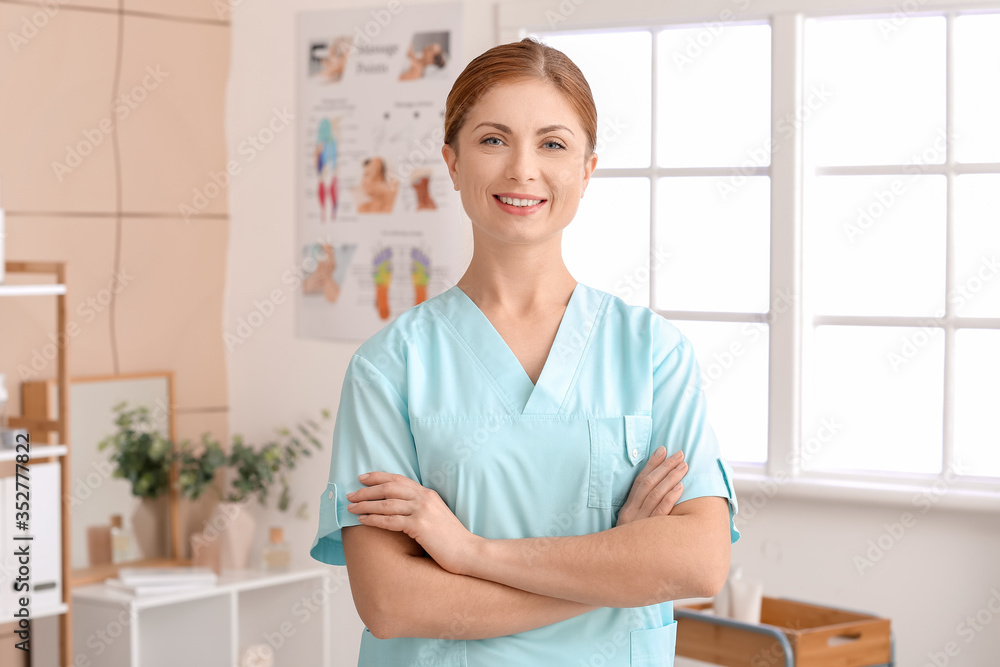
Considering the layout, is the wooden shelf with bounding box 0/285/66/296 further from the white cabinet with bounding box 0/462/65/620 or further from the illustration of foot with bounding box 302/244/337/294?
the illustration of foot with bounding box 302/244/337/294

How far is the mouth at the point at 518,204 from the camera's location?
1376 mm

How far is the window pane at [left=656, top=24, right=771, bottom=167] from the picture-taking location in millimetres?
3051

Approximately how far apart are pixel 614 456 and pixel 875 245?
182 cm

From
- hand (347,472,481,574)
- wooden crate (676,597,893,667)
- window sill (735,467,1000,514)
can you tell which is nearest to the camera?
hand (347,472,481,574)

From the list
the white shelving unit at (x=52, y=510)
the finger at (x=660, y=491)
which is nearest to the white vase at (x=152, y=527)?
the white shelving unit at (x=52, y=510)

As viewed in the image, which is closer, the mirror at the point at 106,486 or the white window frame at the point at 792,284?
the white window frame at the point at 792,284

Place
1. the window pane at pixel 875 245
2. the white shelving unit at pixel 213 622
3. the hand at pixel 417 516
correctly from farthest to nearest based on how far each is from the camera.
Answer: the white shelving unit at pixel 213 622, the window pane at pixel 875 245, the hand at pixel 417 516

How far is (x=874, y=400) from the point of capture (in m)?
2.96

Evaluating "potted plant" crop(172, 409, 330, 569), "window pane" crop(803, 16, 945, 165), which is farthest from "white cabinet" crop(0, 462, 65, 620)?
"window pane" crop(803, 16, 945, 165)

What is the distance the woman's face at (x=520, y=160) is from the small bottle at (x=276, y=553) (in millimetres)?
2423

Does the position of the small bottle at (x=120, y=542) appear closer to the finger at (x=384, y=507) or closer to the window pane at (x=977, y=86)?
the finger at (x=384, y=507)

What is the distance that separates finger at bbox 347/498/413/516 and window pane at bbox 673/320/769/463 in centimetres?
187

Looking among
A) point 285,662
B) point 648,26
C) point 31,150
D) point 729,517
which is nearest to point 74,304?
point 31,150

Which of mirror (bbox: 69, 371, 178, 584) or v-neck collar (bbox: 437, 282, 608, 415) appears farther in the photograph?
mirror (bbox: 69, 371, 178, 584)
